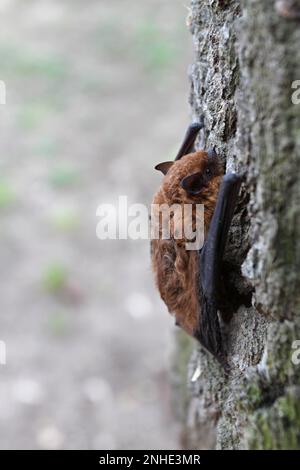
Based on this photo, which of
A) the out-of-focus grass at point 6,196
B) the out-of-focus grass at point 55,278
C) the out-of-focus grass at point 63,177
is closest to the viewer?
the out-of-focus grass at point 55,278

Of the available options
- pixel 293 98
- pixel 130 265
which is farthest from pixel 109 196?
pixel 293 98

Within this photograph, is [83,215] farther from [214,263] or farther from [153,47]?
[214,263]

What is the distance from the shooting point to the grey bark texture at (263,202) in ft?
5.92

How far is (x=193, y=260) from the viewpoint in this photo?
2697 mm

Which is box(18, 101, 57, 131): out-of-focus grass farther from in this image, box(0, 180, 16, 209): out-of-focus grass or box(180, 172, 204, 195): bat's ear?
box(180, 172, 204, 195): bat's ear

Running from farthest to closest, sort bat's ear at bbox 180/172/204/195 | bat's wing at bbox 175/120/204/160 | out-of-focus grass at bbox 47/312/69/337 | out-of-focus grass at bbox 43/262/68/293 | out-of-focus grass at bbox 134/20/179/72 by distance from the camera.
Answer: out-of-focus grass at bbox 134/20/179/72
out-of-focus grass at bbox 43/262/68/293
out-of-focus grass at bbox 47/312/69/337
bat's wing at bbox 175/120/204/160
bat's ear at bbox 180/172/204/195

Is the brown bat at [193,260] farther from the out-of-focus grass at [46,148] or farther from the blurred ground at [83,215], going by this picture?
the out-of-focus grass at [46,148]

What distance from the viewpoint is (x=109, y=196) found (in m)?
8.44

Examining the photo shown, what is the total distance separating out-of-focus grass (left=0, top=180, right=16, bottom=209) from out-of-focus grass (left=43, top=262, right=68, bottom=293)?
1.58 meters

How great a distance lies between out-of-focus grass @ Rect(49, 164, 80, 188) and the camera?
8766 mm

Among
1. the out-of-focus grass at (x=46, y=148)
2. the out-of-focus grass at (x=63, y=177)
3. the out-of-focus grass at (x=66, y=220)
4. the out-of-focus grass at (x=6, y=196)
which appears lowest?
the out-of-focus grass at (x=66, y=220)

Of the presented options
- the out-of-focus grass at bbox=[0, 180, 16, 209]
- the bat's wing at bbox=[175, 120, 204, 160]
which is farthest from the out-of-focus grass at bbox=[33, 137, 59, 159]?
the bat's wing at bbox=[175, 120, 204, 160]

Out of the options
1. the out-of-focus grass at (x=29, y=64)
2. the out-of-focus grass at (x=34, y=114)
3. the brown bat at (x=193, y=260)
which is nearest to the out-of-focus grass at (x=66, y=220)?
the out-of-focus grass at (x=34, y=114)

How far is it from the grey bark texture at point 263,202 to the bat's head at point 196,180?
0.11m
